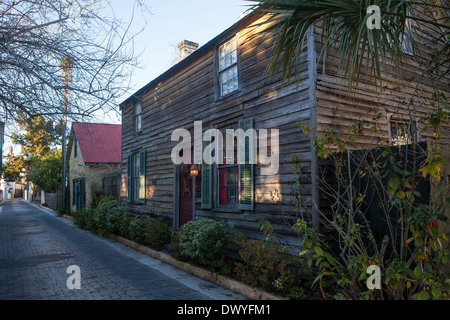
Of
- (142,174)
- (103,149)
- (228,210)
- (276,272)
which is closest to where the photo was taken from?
(276,272)

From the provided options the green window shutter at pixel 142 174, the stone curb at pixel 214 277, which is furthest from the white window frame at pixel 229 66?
the green window shutter at pixel 142 174

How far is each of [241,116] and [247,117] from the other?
0.75 feet

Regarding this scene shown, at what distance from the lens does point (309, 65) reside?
6004mm

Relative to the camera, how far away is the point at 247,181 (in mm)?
7223

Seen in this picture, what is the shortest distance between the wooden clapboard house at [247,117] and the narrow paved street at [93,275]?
1733 mm

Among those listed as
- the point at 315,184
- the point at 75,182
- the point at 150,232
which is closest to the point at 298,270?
the point at 315,184

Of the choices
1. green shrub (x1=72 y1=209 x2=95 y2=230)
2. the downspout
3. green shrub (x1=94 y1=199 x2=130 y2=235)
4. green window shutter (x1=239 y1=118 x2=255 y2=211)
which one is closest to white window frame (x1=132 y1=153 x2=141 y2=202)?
green shrub (x1=94 y1=199 x2=130 y2=235)

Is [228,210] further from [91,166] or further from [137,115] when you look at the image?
[91,166]

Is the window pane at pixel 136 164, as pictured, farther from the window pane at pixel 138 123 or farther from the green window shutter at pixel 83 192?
the green window shutter at pixel 83 192

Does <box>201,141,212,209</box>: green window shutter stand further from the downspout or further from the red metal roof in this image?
the red metal roof

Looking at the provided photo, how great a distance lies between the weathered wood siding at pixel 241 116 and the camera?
6199 millimetres

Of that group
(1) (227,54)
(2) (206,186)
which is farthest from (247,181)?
(1) (227,54)

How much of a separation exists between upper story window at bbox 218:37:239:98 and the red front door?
2.75 meters
